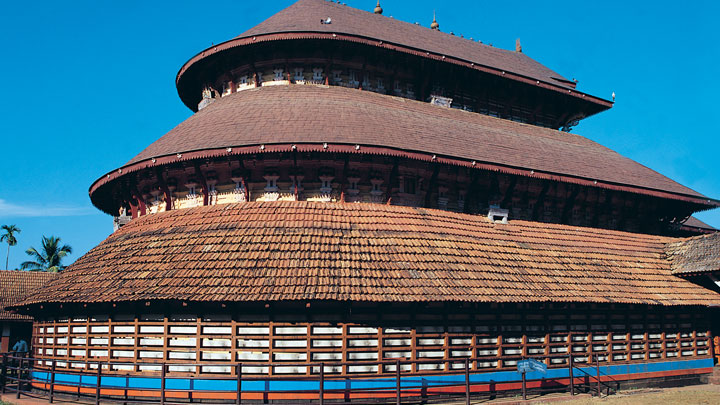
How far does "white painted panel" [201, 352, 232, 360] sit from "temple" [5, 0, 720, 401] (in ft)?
0.28

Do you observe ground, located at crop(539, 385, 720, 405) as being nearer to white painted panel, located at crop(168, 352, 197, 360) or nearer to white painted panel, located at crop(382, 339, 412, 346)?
white painted panel, located at crop(382, 339, 412, 346)

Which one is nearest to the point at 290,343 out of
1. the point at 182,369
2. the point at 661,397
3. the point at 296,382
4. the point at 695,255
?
the point at 296,382

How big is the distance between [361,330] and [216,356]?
10.5 ft

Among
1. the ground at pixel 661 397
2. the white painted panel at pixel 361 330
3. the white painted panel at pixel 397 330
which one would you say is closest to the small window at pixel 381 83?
the white painted panel at pixel 397 330

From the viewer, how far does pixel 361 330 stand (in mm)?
11453

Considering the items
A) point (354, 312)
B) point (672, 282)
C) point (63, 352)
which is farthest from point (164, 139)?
point (672, 282)

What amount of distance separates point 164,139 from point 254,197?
14.5 ft

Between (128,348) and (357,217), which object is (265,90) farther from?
(128,348)

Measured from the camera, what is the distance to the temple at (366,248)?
1121cm

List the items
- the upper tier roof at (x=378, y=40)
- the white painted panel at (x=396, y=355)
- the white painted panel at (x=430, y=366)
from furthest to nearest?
1. the upper tier roof at (x=378, y=40)
2. the white painted panel at (x=430, y=366)
3. the white painted panel at (x=396, y=355)

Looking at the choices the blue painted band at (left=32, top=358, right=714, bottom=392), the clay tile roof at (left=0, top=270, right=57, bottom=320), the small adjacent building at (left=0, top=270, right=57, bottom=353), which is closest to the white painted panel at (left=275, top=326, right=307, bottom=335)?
the blue painted band at (left=32, top=358, right=714, bottom=392)

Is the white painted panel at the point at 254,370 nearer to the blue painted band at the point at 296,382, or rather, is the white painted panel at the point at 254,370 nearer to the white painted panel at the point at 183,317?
the blue painted band at the point at 296,382

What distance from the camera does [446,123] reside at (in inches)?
689

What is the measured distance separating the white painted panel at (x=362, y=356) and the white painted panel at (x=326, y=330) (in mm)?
556
